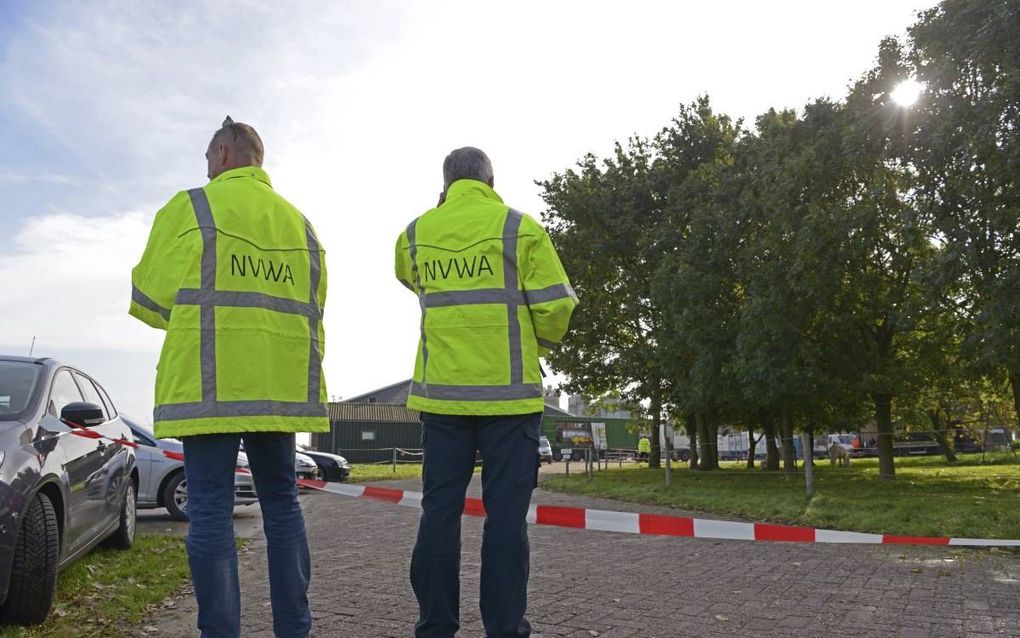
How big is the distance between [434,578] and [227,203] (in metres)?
1.67

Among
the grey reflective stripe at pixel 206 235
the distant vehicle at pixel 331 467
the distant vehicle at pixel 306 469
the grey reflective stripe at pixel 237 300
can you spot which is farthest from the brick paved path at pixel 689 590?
the distant vehicle at pixel 331 467

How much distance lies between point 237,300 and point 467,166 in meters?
1.17

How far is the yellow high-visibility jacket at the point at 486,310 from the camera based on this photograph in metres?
3.29

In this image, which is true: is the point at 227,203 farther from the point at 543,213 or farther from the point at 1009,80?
the point at 543,213

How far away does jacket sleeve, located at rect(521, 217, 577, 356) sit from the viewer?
11.1 feet

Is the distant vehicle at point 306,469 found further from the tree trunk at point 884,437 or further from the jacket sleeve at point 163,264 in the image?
the jacket sleeve at point 163,264

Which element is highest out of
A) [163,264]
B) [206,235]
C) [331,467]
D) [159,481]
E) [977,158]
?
[977,158]

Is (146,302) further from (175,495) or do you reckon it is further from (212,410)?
(175,495)

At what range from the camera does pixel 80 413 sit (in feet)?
16.6

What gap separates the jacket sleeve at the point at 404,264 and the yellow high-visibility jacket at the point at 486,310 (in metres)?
0.15

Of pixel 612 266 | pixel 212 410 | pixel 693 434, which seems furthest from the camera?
pixel 693 434

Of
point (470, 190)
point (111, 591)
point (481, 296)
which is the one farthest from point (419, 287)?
point (111, 591)

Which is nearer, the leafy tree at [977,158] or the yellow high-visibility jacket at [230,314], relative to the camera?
the yellow high-visibility jacket at [230,314]

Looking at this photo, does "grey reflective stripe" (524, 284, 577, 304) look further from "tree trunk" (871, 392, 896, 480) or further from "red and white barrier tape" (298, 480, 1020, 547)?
"tree trunk" (871, 392, 896, 480)
